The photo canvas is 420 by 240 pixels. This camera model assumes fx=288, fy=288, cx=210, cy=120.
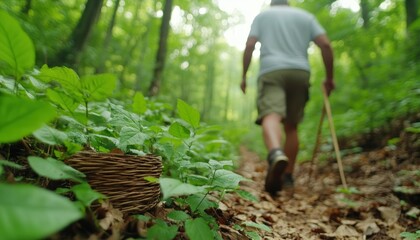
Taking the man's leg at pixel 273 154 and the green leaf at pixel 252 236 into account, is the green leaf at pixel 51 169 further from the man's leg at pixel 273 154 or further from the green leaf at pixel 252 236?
the man's leg at pixel 273 154

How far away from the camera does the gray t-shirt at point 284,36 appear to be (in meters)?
2.99

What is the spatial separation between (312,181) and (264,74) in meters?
1.53

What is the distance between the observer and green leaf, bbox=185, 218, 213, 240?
3.08 feet

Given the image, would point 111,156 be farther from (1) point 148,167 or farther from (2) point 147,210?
(2) point 147,210

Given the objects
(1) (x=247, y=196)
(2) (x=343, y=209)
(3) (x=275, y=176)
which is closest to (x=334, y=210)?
(2) (x=343, y=209)

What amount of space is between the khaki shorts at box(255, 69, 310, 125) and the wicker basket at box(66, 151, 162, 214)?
1.94 m

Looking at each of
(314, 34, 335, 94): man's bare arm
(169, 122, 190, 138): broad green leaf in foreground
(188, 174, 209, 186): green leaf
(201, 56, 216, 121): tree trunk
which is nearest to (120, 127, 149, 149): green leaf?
(169, 122, 190, 138): broad green leaf in foreground

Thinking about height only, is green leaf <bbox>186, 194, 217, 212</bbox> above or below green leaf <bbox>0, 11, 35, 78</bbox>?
below

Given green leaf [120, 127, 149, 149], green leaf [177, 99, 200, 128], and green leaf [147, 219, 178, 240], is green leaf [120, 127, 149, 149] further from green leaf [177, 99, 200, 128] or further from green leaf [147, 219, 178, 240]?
green leaf [147, 219, 178, 240]

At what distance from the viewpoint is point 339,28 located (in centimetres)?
719

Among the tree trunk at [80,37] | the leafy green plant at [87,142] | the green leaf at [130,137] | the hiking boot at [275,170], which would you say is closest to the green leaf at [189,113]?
the leafy green plant at [87,142]

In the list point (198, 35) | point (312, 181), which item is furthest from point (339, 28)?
point (198, 35)

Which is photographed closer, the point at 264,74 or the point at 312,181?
the point at 264,74

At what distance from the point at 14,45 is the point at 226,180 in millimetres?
838
